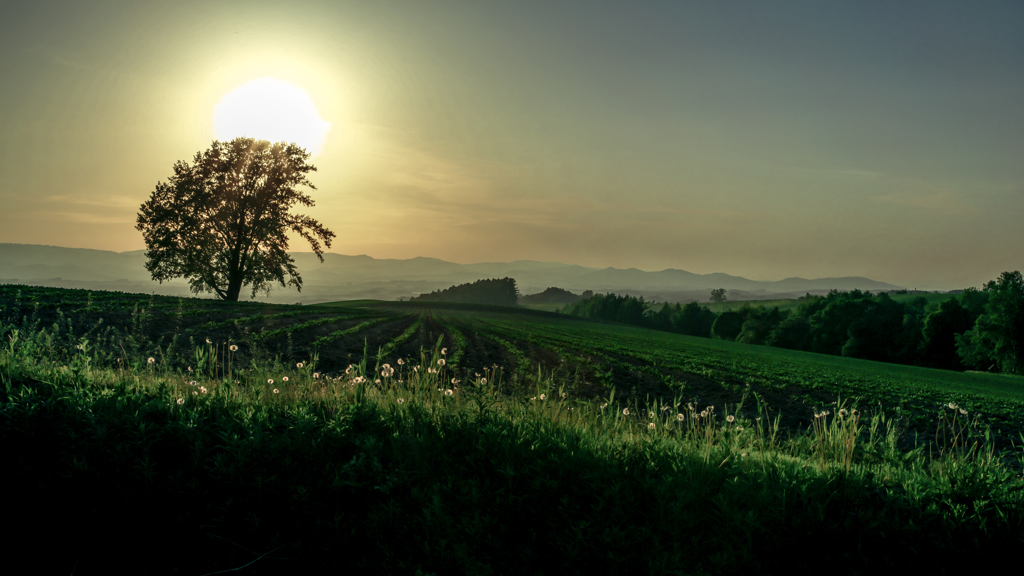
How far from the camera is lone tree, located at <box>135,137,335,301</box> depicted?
107ft

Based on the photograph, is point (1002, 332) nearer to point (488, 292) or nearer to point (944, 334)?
point (944, 334)

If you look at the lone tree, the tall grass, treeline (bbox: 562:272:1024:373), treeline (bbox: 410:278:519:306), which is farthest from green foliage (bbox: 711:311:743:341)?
the tall grass

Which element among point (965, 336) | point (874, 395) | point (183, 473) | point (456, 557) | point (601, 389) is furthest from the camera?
point (965, 336)

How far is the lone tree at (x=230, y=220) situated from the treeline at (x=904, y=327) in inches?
2621

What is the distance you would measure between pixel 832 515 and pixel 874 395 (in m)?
20.6

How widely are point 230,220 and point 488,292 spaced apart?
97.7 meters

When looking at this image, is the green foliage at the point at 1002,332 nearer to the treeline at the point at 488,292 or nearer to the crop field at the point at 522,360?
the crop field at the point at 522,360

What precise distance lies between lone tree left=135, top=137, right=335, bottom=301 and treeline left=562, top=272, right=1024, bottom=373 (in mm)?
66576

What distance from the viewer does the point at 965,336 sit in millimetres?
58188

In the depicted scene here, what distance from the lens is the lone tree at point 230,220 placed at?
32.7 meters

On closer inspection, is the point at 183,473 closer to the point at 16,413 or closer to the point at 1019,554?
the point at 16,413

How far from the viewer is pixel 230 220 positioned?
3353cm

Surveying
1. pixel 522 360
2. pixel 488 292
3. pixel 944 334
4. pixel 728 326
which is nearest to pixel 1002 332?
pixel 944 334

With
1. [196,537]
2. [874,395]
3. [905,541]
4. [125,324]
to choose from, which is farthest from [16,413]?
[874,395]
